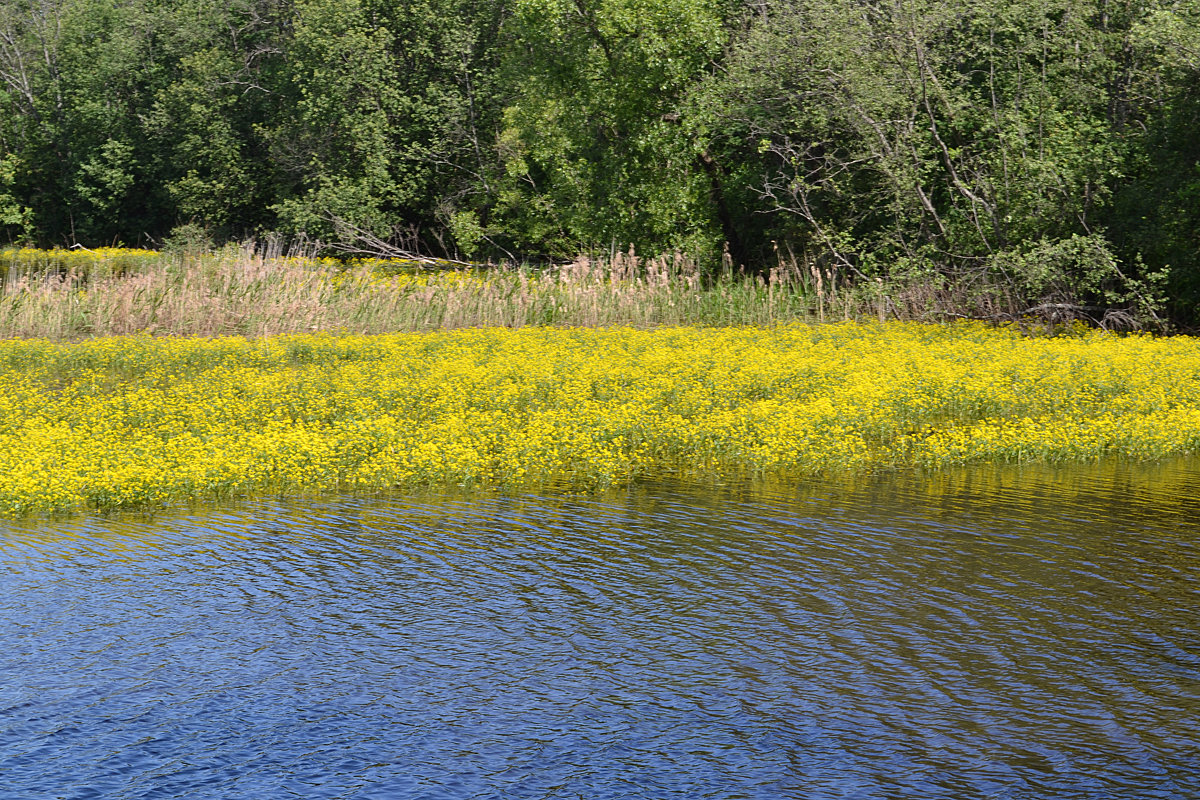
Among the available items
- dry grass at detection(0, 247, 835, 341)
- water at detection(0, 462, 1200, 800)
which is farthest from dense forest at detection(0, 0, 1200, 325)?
water at detection(0, 462, 1200, 800)

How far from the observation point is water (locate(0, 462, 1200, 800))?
612cm

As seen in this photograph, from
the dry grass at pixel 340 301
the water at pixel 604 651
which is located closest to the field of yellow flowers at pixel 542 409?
the water at pixel 604 651

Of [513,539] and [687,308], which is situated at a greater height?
[687,308]

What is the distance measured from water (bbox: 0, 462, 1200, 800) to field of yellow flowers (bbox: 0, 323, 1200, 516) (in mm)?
993

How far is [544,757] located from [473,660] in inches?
57.2

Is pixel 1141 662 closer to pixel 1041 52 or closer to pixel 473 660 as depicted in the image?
pixel 473 660

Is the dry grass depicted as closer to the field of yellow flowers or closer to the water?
the field of yellow flowers

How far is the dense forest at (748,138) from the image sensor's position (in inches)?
955

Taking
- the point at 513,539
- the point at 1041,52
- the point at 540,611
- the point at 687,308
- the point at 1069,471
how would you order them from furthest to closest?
1. the point at 1041,52
2. the point at 687,308
3. the point at 1069,471
4. the point at 513,539
5. the point at 540,611

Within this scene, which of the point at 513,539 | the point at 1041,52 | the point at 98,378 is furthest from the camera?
the point at 1041,52

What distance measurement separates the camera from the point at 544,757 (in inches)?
247

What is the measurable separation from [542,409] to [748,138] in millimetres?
15835

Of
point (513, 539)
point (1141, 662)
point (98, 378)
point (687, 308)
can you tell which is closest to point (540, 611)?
point (513, 539)

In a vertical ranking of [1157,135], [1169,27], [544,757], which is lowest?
[544,757]
